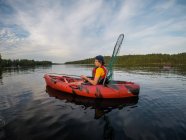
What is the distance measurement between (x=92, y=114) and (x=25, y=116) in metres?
2.60

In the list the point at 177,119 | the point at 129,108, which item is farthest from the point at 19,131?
the point at 177,119

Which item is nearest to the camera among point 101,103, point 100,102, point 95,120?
point 95,120

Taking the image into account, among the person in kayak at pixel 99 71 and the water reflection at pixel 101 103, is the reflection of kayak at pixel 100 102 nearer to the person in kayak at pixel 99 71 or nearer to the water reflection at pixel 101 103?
the water reflection at pixel 101 103

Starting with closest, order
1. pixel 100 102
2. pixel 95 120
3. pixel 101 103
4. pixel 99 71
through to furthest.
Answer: pixel 95 120 < pixel 101 103 < pixel 100 102 < pixel 99 71

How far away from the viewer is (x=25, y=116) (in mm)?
6379

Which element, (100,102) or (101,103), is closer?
(101,103)

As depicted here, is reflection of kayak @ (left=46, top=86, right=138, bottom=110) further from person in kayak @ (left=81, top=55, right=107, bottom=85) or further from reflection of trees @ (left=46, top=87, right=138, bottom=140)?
person in kayak @ (left=81, top=55, right=107, bottom=85)

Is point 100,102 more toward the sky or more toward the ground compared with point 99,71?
more toward the ground

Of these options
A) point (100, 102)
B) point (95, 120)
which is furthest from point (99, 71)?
point (95, 120)

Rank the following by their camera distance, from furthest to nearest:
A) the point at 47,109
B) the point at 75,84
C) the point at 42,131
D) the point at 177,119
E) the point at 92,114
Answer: the point at 75,84 < the point at 47,109 < the point at 92,114 < the point at 177,119 < the point at 42,131

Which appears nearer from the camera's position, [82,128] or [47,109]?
[82,128]

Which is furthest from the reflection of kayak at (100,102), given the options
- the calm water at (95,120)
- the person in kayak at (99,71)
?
the person in kayak at (99,71)

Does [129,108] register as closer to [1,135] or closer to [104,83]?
[104,83]

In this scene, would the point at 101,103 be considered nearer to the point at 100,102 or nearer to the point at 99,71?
the point at 100,102
